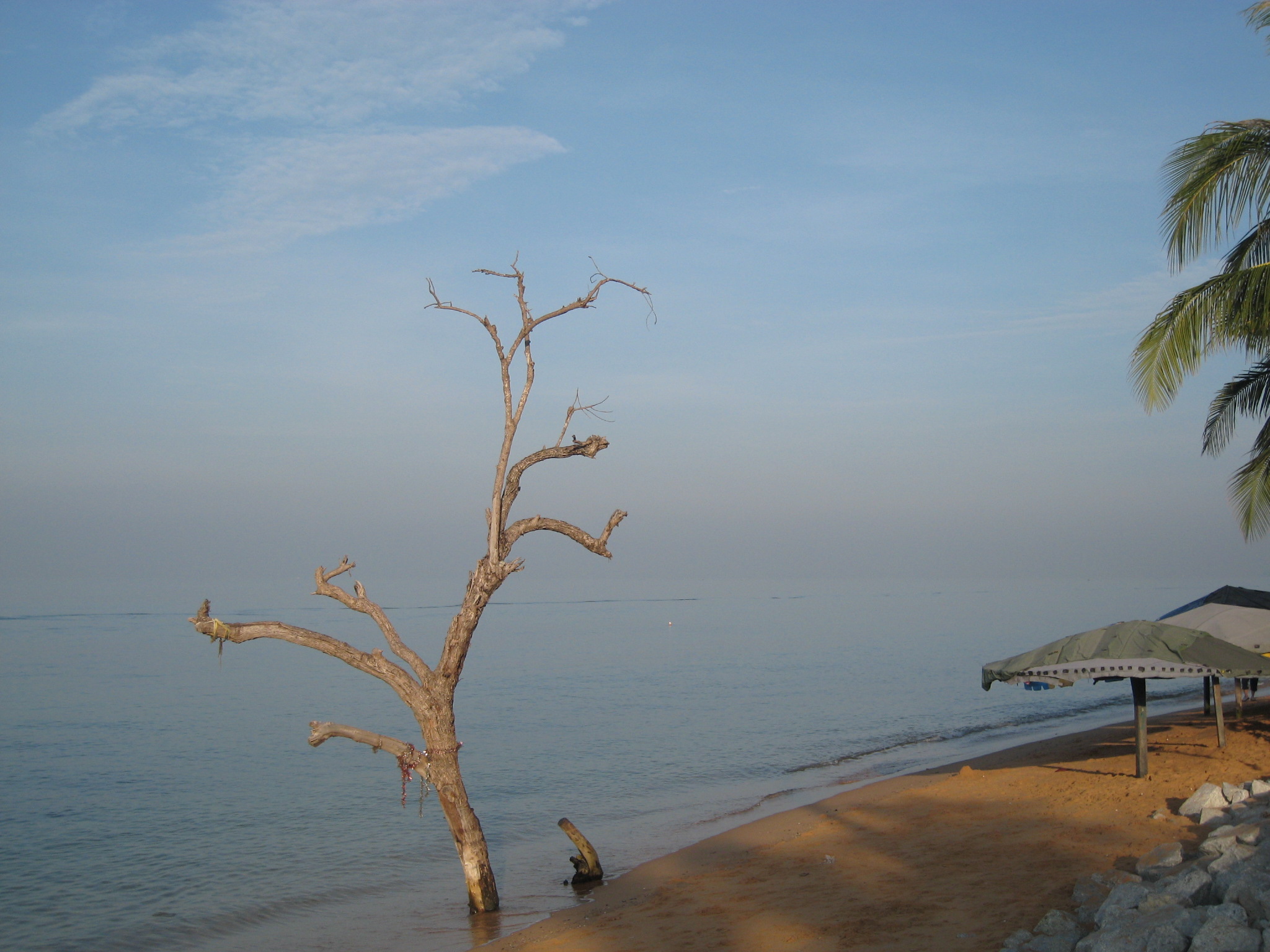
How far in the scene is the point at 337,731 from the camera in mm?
9469

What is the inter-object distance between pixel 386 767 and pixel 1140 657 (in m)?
18.4

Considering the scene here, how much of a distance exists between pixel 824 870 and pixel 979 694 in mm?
26693

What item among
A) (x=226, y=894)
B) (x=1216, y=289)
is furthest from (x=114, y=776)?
(x=1216, y=289)

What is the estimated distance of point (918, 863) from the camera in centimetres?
977

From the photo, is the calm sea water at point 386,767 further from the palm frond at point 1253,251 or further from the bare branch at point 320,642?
the palm frond at point 1253,251

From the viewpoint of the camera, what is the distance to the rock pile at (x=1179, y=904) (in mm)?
4859

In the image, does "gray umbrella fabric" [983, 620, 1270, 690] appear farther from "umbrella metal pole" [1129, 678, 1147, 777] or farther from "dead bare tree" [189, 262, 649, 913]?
"dead bare tree" [189, 262, 649, 913]

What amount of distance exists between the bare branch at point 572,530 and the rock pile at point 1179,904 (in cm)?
538

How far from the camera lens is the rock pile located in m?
4.86

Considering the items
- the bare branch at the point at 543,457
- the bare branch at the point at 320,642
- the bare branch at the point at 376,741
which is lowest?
the bare branch at the point at 376,741

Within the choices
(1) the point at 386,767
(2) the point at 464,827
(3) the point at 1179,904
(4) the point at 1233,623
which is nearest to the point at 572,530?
(2) the point at 464,827

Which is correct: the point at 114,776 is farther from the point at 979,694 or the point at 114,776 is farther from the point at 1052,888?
the point at 979,694

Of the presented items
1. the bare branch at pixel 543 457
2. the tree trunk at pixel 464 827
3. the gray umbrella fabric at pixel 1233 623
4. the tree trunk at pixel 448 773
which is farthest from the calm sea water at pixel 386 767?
the gray umbrella fabric at pixel 1233 623

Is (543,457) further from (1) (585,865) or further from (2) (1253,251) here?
(2) (1253,251)
